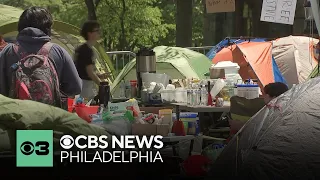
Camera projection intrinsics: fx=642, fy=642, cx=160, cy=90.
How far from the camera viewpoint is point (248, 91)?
21.3 ft

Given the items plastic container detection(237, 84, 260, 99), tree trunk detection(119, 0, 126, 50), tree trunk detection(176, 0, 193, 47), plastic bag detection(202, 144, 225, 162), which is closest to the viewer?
plastic bag detection(202, 144, 225, 162)

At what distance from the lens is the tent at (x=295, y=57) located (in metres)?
11.5

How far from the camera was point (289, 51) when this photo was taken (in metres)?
11.8

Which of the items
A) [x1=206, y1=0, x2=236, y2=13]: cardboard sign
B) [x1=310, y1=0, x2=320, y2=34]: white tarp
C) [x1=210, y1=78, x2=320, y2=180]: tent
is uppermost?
[x1=206, y1=0, x2=236, y2=13]: cardboard sign

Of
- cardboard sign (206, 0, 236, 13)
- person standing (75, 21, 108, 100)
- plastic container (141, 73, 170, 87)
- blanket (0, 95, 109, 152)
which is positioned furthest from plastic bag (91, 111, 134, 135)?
cardboard sign (206, 0, 236, 13)

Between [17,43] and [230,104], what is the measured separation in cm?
229

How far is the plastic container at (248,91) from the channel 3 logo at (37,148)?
2557 mm

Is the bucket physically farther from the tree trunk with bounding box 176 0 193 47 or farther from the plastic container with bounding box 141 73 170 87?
the tree trunk with bounding box 176 0 193 47

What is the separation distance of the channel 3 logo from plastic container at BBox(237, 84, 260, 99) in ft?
8.39

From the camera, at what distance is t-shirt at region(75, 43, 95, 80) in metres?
7.49

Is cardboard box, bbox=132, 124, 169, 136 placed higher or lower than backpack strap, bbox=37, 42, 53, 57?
lower

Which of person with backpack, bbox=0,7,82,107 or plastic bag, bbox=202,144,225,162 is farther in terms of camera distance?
plastic bag, bbox=202,144,225,162

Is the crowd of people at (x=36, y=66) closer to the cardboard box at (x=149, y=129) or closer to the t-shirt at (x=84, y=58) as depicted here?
the cardboard box at (x=149, y=129)

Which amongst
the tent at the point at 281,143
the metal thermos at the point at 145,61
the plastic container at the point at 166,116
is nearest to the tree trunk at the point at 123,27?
the metal thermos at the point at 145,61
